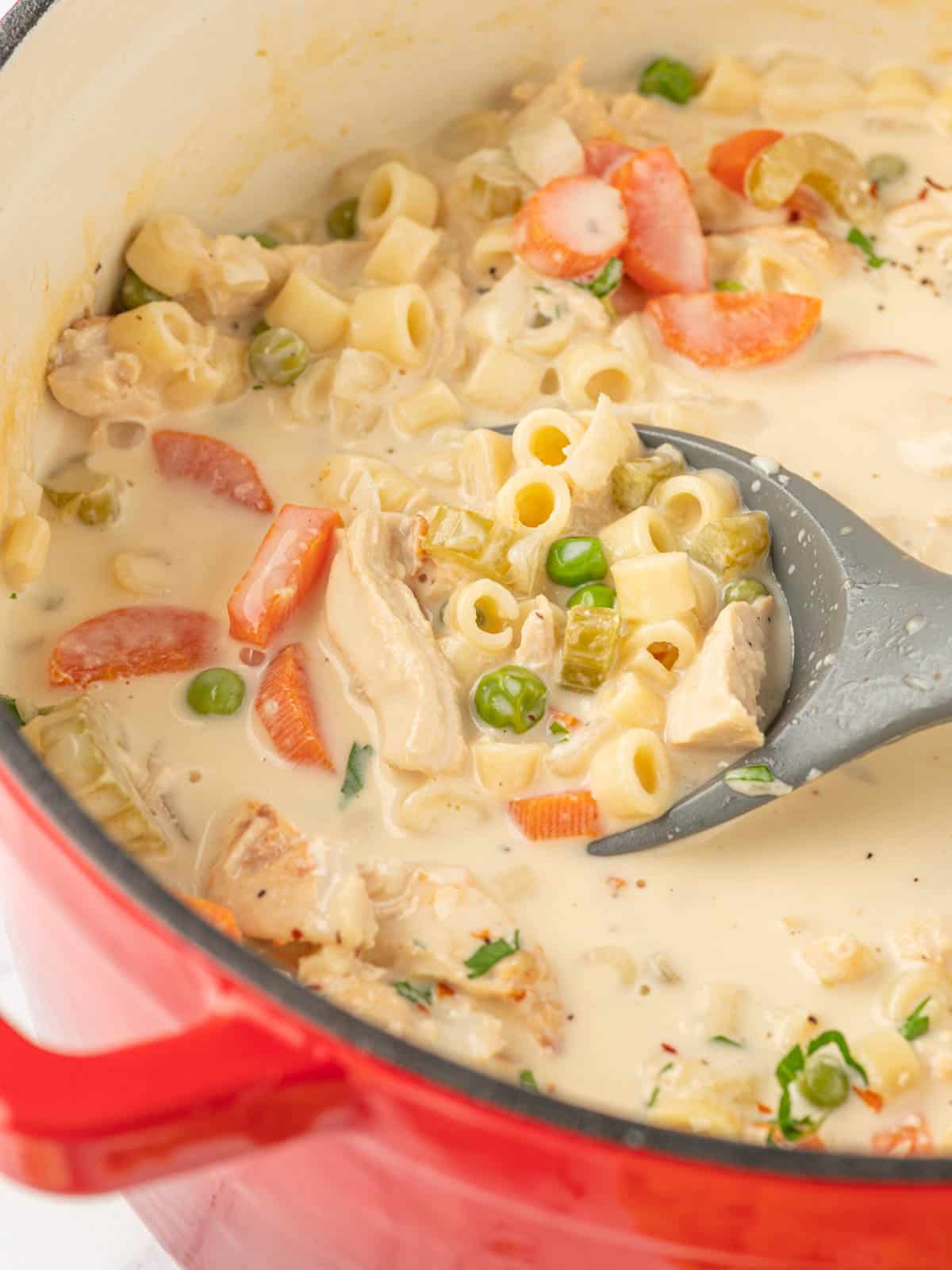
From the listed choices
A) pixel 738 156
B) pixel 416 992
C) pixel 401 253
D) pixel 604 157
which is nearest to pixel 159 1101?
pixel 416 992

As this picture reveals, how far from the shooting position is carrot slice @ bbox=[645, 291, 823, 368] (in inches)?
106

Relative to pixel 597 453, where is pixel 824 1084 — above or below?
below

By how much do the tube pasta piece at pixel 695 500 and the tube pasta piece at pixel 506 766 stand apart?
469 mm

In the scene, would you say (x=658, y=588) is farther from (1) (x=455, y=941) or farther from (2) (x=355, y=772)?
(1) (x=455, y=941)

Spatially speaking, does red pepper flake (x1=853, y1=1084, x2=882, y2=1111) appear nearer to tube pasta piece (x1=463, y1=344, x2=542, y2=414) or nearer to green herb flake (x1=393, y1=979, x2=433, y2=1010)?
green herb flake (x1=393, y1=979, x2=433, y2=1010)

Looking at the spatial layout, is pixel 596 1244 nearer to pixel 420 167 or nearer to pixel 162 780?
pixel 162 780

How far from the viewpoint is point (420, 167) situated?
2.97 m

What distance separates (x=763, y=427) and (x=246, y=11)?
1.07 meters

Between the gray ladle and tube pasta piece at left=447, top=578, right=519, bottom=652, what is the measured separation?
32 centimetres

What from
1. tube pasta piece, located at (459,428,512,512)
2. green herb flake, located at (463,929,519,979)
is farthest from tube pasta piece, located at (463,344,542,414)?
green herb flake, located at (463,929,519,979)

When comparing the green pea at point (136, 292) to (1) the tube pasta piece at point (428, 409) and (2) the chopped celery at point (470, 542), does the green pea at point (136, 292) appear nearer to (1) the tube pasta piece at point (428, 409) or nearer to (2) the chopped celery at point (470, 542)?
(1) the tube pasta piece at point (428, 409)

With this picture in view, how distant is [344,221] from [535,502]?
758mm

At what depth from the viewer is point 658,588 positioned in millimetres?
2309

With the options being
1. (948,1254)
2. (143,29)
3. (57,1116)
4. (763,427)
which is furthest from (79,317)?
(948,1254)
